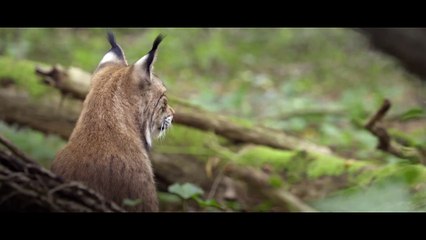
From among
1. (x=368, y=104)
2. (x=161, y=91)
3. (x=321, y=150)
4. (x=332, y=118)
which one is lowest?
(x=161, y=91)

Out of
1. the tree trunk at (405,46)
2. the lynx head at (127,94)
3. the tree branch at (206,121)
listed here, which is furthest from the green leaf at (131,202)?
the tree branch at (206,121)

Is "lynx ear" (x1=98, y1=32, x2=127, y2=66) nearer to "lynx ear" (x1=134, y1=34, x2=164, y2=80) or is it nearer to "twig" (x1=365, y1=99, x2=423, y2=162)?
"lynx ear" (x1=134, y1=34, x2=164, y2=80)

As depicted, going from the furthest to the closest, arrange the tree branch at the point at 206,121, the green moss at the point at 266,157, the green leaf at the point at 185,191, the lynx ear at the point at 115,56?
the green moss at the point at 266,157
the tree branch at the point at 206,121
the green leaf at the point at 185,191
the lynx ear at the point at 115,56

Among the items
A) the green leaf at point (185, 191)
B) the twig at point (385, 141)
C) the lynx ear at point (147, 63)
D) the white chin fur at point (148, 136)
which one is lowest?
the green leaf at point (185, 191)

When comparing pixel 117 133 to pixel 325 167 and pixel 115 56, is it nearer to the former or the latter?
pixel 115 56

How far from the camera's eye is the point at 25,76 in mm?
4195

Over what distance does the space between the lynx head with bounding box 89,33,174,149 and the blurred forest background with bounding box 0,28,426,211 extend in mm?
436

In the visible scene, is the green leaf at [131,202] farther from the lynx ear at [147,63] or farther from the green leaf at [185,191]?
the lynx ear at [147,63]

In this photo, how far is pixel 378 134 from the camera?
362 centimetres

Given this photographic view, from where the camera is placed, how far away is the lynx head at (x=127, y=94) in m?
2.28

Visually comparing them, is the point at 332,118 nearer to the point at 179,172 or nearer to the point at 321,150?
the point at 321,150
